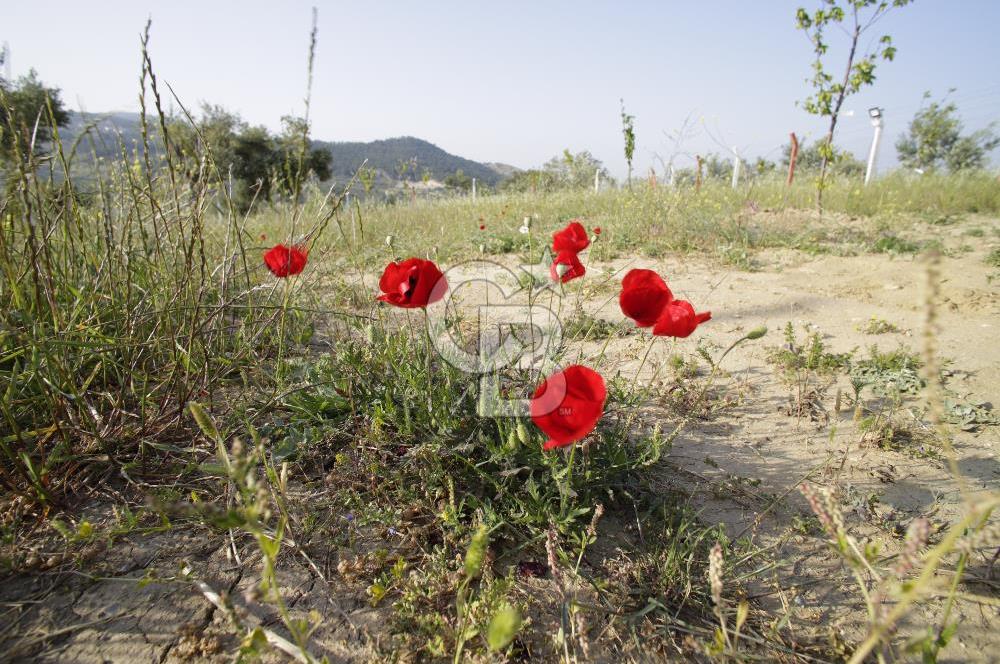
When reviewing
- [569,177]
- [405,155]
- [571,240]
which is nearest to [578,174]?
[569,177]

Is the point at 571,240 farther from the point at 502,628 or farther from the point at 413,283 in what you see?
the point at 502,628

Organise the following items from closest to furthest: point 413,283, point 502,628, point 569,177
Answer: point 502,628 < point 413,283 < point 569,177

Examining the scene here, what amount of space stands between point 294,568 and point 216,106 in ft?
70.7

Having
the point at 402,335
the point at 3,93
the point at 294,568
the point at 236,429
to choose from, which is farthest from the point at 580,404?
the point at 3,93

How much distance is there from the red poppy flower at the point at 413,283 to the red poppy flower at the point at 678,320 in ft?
1.94

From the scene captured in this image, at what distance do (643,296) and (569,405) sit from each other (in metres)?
0.40

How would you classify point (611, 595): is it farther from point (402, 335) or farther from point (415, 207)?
point (415, 207)

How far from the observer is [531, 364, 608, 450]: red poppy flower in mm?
947

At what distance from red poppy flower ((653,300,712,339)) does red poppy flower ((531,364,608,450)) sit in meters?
0.30

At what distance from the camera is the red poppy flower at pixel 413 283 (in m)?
1.26

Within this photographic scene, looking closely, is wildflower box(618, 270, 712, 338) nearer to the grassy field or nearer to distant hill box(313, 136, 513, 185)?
the grassy field

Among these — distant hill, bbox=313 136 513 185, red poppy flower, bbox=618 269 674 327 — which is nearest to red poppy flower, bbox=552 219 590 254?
red poppy flower, bbox=618 269 674 327

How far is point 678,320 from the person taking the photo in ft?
3.87

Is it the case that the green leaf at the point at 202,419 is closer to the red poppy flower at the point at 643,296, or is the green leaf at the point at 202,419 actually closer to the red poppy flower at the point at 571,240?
the red poppy flower at the point at 643,296
